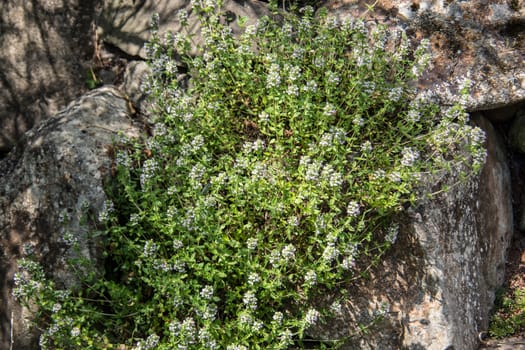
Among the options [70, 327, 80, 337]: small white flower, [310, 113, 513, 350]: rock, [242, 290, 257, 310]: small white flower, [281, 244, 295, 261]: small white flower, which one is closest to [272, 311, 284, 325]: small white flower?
[242, 290, 257, 310]: small white flower

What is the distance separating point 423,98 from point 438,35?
81 centimetres

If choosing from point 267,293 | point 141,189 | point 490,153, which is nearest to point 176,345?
point 267,293

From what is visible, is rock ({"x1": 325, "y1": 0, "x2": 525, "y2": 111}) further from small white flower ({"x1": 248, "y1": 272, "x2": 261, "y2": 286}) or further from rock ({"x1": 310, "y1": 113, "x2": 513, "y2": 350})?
small white flower ({"x1": 248, "y1": 272, "x2": 261, "y2": 286})

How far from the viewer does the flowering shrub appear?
4.20m

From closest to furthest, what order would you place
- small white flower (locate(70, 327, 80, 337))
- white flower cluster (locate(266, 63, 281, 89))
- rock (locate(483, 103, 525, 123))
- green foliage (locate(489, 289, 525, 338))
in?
1. small white flower (locate(70, 327, 80, 337))
2. white flower cluster (locate(266, 63, 281, 89))
3. green foliage (locate(489, 289, 525, 338))
4. rock (locate(483, 103, 525, 123))

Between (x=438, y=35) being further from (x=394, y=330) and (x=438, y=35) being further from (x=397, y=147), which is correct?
(x=394, y=330)

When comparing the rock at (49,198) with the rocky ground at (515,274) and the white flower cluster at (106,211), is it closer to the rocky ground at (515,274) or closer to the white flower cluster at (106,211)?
the white flower cluster at (106,211)

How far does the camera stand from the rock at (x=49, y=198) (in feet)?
14.9

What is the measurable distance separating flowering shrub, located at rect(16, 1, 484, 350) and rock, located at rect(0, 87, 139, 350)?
0.62 ft

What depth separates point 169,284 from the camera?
4230 mm

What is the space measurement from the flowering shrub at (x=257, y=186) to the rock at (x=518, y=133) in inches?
50.3

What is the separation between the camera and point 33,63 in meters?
5.86

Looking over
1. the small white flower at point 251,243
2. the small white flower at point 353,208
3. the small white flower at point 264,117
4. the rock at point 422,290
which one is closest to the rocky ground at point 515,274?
the rock at point 422,290

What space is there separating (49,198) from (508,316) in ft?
14.5
